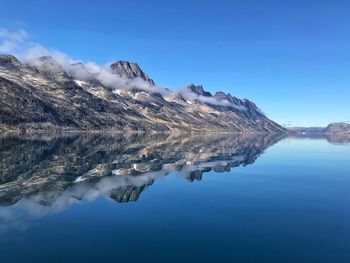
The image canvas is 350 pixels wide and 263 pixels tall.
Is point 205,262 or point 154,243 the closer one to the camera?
point 205,262

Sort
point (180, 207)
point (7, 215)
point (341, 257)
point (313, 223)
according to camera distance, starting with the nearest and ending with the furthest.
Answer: point (341, 257) → point (7, 215) → point (313, 223) → point (180, 207)

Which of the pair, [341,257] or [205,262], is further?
[341,257]

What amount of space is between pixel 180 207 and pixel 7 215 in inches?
750

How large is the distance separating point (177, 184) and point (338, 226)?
29249 mm

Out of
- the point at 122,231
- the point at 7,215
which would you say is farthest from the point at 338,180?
the point at 7,215

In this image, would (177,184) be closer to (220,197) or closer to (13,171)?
(220,197)

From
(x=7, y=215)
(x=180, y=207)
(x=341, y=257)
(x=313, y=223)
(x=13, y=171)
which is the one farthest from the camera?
(x=13, y=171)

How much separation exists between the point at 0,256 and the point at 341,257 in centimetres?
2528

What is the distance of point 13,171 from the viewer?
66375 millimetres

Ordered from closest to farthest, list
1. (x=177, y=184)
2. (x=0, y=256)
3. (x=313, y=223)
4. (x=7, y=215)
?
(x=0, y=256), (x=7, y=215), (x=313, y=223), (x=177, y=184)

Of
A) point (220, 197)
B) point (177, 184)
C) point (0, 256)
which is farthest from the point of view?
point (177, 184)

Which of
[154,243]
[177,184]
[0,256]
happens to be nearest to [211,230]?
[154,243]

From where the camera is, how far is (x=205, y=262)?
85.4 feet

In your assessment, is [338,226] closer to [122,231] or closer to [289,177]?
[122,231]
